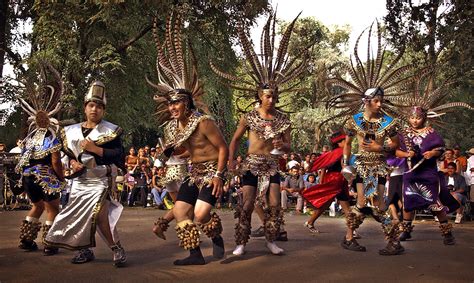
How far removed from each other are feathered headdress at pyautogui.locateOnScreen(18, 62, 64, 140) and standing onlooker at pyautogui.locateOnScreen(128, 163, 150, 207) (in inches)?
381

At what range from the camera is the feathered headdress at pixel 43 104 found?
24.9 feet

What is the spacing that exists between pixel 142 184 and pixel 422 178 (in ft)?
35.0

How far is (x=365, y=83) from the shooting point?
8.08 m

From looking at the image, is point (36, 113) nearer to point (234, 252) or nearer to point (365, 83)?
point (234, 252)

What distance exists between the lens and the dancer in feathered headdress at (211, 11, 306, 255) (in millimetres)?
7227

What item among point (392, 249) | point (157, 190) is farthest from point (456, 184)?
point (157, 190)

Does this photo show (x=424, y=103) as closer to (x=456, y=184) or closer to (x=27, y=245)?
(x=456, y=184)

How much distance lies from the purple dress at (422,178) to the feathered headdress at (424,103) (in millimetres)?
285

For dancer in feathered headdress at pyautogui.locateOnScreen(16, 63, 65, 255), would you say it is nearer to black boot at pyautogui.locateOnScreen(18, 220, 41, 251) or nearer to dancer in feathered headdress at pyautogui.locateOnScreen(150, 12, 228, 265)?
black boot at pyautogui.locateOnScreen(18, 220, 41, 251)

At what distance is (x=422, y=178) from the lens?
8305 millimetres

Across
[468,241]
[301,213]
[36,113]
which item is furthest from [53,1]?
[468,241]

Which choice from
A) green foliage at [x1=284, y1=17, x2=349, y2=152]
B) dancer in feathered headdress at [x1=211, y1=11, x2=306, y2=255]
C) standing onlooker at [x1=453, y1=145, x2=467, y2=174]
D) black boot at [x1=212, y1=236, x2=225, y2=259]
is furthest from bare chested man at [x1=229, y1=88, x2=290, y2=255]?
green foliage at [x1=284, y1=17, x2=349, y2=152]

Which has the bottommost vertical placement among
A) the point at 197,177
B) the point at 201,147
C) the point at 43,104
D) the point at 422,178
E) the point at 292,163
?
the point at 197,177

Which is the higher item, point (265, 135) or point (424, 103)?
point (424, 103)
